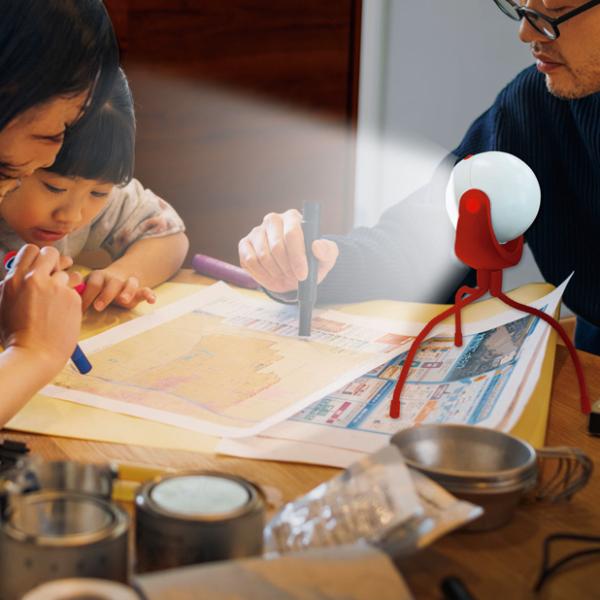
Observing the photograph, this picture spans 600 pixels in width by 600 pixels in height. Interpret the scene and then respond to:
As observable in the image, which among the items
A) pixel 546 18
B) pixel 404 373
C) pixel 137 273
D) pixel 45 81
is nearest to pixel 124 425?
pixel 404 373

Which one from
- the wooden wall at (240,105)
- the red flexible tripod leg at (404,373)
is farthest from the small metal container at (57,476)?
the wooden wall at (240,105)

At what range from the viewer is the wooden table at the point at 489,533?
51 centimetres

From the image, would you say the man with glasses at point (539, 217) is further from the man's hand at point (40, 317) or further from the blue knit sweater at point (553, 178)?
the man's hand at point (40, 317)

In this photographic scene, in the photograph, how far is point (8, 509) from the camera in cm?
44

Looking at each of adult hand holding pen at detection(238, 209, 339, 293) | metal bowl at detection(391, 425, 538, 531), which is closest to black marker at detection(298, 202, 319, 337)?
adult hand holding pen at detection(238, 209, 339, 293)

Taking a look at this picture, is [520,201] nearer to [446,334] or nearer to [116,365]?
[446,334]

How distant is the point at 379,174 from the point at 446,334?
1487 mm

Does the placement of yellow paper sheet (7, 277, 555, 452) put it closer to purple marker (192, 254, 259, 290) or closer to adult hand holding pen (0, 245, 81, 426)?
adult hand holding pen (0, 245, 81, 426)

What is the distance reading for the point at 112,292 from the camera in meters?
1.00

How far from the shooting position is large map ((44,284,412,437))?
0.74 m

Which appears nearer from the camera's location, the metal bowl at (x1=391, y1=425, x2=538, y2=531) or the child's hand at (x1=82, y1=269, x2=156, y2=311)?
the metal bowl at (x1=391, y1=425, x2=538, y2=531)

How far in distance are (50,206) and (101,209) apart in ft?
0.30

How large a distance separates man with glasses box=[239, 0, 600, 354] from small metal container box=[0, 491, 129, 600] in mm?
563

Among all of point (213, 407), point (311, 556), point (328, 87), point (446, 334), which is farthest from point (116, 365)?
point (328, 87)
